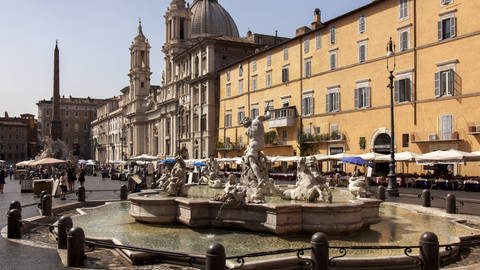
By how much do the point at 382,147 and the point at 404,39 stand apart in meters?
7.88

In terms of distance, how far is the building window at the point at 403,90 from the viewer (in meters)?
34.0

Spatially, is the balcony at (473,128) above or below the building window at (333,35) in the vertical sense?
below

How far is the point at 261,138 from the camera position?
14.3 m

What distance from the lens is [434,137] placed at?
3175cm

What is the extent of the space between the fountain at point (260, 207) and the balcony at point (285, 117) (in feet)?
106

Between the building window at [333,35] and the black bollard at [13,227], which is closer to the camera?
the black bollard at [13,227]

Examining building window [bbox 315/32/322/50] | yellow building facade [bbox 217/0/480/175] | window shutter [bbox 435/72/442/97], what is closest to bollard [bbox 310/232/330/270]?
yellow building facade [bbox 217/0/480/175]

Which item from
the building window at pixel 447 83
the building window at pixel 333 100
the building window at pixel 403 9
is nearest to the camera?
the building window at pixel 447 83

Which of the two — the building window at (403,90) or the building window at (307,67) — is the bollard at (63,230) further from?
the building window at (307,67)

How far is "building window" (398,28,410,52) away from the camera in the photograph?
3434 cm

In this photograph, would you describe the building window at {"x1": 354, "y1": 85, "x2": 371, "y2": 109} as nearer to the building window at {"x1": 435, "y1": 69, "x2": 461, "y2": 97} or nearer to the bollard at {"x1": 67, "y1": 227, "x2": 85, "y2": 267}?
the building window at {"x1": 435, "y1": 69, "x2": 461, "y2": 97}

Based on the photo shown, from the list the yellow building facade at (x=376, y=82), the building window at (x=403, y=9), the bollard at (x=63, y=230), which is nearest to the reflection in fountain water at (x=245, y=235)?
the bollard at (x=63, y=230)

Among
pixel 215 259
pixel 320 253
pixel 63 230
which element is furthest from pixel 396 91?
A: pixel 215 259

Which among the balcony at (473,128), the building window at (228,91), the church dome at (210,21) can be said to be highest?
the church dome at (210,21)
